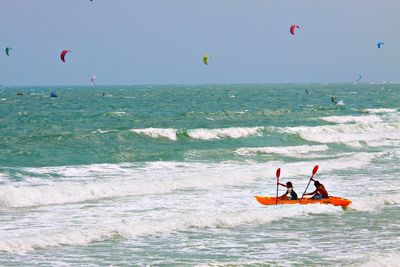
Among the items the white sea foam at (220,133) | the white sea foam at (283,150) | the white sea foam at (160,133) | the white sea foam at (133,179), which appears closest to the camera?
the white sea foam at (133,179)

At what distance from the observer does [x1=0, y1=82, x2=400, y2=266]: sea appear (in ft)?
46.0

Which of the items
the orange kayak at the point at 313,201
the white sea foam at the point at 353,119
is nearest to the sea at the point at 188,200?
the orange kayak at the point at 313,201

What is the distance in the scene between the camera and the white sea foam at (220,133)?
1594 inches

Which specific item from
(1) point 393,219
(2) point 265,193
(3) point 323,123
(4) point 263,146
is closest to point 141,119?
(3) point 323,123

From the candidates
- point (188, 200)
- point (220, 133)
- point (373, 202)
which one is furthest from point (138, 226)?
point (220, 133)

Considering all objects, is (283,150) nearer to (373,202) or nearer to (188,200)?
(188,200)

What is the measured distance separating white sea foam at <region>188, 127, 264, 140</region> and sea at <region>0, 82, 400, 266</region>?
0.59ft

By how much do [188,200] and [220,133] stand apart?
837 inches

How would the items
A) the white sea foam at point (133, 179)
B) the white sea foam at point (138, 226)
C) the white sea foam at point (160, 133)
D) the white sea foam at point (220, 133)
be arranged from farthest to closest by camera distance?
the white sea foam at point (220, 133) → the white sea foam at point (160, 133) → the white sea foam at point (133, 179) → the white sea foam at point (138, 226)

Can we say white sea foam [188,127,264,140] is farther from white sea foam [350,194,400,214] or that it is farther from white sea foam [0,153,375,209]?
white sea foam [350,194,400,214]

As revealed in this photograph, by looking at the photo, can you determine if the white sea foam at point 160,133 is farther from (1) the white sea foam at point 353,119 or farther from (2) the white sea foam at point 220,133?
(1) the white sea foam at point 353,119

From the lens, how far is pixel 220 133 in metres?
41.4

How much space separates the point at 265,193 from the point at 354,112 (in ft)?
154

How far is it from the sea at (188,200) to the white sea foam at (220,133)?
179mm
